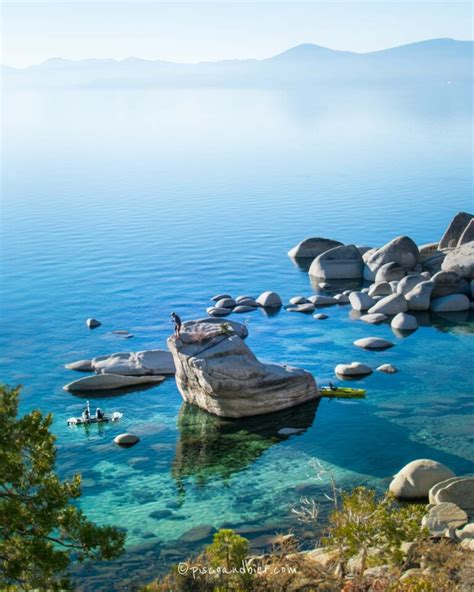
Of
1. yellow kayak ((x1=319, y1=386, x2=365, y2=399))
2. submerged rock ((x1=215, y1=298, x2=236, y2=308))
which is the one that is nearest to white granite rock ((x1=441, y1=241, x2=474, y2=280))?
submerged rock ((x1=215, y1=298, x2=236, y2=308))

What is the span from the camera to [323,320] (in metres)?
60.8

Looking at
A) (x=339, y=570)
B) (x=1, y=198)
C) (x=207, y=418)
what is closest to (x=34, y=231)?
(x=1, y=198)

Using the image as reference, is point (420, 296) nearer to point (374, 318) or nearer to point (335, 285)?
point (374, 318)

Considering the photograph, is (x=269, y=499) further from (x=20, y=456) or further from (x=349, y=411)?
(x=20, y=456)

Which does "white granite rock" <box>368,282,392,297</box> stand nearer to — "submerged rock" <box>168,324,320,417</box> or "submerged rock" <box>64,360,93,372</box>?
"submerged rock" <box>168,324,320,417</box>

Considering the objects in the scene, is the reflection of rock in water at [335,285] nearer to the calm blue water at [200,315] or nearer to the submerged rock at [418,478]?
the calm blue water at [200,315]

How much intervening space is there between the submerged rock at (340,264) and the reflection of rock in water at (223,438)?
27.3m

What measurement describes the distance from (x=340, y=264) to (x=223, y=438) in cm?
3276

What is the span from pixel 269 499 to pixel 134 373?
55.1 feet

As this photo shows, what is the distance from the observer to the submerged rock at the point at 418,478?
3541 centimetres

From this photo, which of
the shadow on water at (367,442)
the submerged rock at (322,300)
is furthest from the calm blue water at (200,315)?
the submerged rock at (322,300)

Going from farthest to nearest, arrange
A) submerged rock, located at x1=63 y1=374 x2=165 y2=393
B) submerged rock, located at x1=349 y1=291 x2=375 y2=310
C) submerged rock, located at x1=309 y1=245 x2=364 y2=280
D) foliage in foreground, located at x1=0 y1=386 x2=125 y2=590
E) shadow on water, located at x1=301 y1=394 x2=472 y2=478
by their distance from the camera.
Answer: submerged rock, located at x1=309 y1=245 x2=364 y2=280, submerged rock, located at x1=349 y1=291 x2=375 y2=310, submerged rock, located at x1=63 y1=374 x2=165 y2=393, shadow on water, located at x1=301 y1=394 x2=472 y2=478, foliage in foreground, located at x1=0 y1=386 x2=125 y2=590

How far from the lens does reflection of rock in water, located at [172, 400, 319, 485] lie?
129ft

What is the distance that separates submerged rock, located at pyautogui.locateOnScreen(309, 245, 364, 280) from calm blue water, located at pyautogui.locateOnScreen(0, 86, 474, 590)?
2045mm
